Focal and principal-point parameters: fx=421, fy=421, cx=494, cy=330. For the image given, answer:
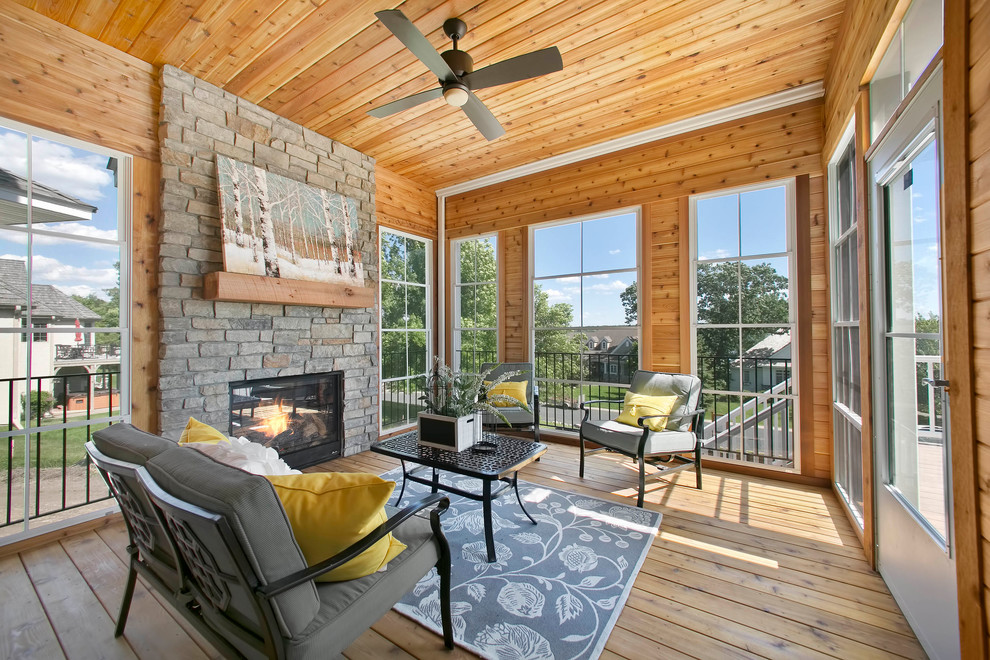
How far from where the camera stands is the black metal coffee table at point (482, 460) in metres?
2.22

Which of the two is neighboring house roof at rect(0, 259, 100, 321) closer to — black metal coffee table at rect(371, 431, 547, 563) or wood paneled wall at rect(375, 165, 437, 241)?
black metal coffee table at rect(371, 431, 547, 563)

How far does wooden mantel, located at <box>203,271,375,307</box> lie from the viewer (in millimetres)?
2943

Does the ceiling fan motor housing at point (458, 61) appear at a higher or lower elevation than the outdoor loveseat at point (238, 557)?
higher

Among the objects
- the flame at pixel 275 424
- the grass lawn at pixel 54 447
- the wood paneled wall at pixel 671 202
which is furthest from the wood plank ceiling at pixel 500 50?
the flame at pixel 275 424

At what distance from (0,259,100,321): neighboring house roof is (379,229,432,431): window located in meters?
2.42

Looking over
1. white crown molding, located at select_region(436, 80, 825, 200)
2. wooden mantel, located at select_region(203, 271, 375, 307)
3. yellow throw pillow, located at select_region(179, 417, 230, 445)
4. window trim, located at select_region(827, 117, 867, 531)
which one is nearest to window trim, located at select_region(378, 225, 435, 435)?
wooden mantel, located at select_region(203, 271, 375, 307)

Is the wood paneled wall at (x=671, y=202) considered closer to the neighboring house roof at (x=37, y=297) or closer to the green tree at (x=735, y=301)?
the green tree at (x=735, y=301)

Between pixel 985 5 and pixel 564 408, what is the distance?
3.94m

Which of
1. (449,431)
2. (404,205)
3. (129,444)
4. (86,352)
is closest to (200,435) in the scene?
(129,444)

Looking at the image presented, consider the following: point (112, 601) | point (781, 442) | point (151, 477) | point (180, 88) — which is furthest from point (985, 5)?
point (180, 88)

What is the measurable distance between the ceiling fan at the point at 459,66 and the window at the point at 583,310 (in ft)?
6.63

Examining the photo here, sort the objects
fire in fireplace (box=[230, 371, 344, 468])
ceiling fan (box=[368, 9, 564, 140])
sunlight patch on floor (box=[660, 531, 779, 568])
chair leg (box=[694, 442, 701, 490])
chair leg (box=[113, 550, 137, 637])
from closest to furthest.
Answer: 1. chair leg (box=[113, 550, 137, 637])
2. ceiling fan (box=[368, 9, 564, 140])
3. sunlight patch on floor (box=[660, 531, 779, 568])
4. chair leg (box=[694, 442, 701, 490])
5. fire in fireplace (box=[230, 371, 344, 468])

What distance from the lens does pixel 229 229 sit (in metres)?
3.08

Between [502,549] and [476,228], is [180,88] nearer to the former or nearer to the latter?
[476,228]
